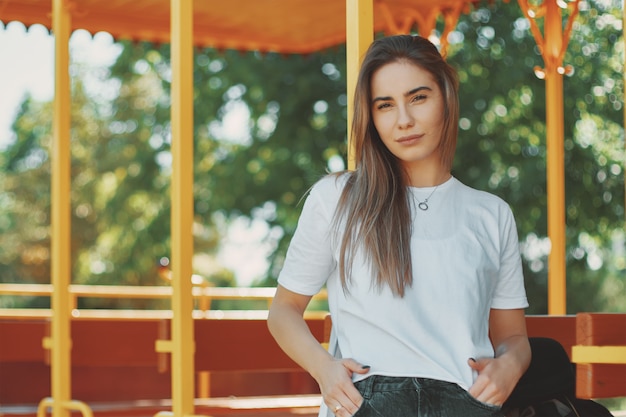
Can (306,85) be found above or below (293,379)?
above

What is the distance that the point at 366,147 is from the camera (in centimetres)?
253

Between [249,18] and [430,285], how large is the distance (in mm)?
4933

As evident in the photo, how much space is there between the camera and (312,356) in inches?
94.7

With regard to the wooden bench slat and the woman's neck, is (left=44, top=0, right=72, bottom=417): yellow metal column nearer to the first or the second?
the wooden bench slat

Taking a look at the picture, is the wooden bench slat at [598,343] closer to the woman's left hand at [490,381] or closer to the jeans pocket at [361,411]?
the woman's left hand at [490,381]

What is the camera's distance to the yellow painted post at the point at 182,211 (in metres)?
4.41

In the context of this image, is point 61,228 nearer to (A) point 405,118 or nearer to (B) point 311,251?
(B) point 311,251

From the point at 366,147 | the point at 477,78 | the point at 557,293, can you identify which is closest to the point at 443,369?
the point at 366,147

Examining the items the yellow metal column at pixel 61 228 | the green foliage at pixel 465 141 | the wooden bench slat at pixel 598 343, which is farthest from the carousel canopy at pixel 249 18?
the wooden bench slat at pixel 598 343

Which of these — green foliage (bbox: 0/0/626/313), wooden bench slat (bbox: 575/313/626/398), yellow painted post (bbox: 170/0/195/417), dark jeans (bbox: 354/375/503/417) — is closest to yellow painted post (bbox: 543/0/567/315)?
yellow painted post (bbox: 170/0/195/417)

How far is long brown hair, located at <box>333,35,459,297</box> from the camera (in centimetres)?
239

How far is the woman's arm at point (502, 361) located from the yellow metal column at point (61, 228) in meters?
3.31

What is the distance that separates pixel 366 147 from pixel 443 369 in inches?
20.4

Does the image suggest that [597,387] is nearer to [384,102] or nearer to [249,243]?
[384,102]
